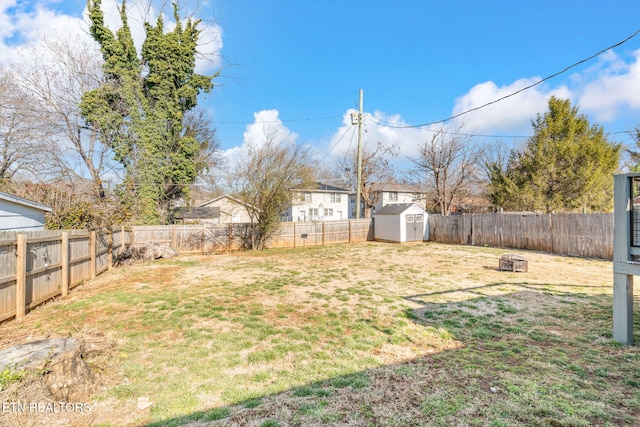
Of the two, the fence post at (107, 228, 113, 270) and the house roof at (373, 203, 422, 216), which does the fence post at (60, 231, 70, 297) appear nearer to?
the fence post at (107, 228, 113, 270)

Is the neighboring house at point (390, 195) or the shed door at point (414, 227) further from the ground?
the neighboring house at point (390, 195)

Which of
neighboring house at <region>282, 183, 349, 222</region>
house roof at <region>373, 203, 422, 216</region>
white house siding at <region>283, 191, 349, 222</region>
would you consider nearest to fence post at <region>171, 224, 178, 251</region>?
house roof at <region>373, 203, 422, 216</region>

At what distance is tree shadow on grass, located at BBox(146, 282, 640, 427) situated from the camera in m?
2.28

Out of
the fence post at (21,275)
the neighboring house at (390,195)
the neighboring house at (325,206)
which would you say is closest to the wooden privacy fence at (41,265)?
the fence post at (21,275)

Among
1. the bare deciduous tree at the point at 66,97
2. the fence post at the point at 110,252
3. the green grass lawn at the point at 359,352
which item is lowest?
the green grass lawn at the point at 359,352

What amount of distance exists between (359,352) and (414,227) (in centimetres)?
1469

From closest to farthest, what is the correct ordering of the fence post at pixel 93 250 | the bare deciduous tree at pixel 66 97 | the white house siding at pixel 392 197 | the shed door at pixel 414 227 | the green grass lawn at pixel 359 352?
the green grass lawn at pixel 359 352 < the fence post at pixel 93 250 < the bare deciduous tree at pixel 66 97 < the shed door at pixel 414 227 < the white house siding at pixel 392 197

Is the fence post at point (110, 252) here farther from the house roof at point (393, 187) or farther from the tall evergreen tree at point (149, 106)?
the house roof at point (393, 187)

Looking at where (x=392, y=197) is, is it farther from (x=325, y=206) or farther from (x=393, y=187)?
(x=325, y=206)

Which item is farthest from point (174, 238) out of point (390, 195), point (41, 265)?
point (390, 195)

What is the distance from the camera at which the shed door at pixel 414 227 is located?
56.4 feet

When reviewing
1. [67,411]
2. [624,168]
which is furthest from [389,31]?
[624,168]

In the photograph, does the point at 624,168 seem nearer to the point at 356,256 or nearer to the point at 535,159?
the point at 535,159

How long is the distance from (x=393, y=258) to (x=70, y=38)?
1770 cm
